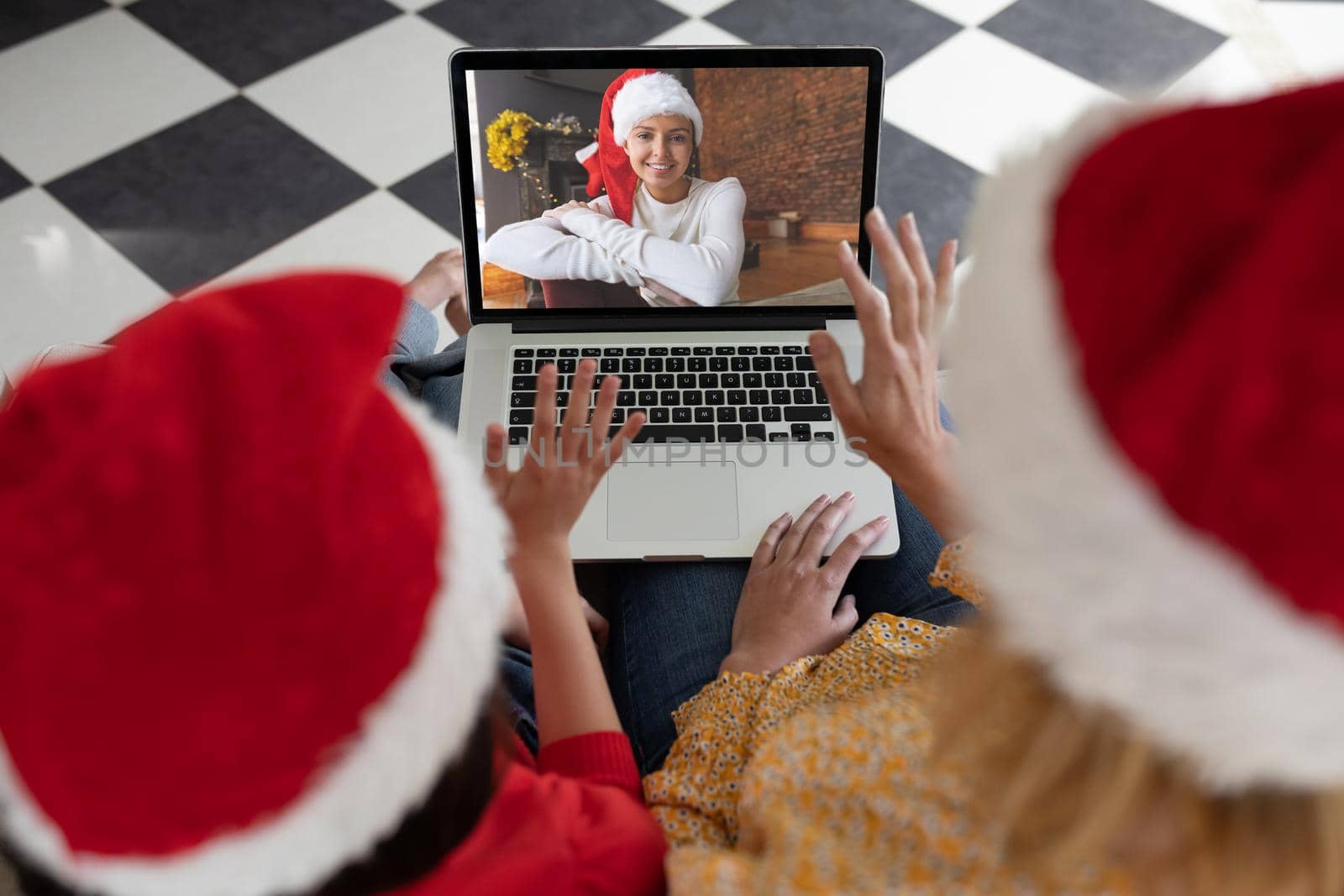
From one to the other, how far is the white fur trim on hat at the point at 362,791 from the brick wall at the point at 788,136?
547 millimetres

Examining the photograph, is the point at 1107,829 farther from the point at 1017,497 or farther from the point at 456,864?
the point at 456,864

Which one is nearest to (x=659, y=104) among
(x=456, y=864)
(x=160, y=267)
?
(x=456, y=864)

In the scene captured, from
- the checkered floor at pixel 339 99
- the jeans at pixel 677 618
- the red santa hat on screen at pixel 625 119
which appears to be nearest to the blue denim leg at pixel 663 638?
the jeans at pixel 677 618

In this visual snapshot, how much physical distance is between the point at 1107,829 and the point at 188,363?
1.32 feet

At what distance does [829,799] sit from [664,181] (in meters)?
0.61

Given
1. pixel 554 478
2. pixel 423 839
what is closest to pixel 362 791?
pixel 423 839

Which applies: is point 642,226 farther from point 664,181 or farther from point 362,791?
point 362,791

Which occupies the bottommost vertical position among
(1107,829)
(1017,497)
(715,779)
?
(715,779)

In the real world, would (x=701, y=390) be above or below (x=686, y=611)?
above

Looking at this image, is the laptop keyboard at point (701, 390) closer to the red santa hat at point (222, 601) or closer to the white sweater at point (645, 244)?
the white sweater at point (645, 244)

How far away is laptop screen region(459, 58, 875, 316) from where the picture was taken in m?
0.84

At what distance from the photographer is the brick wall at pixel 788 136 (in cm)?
83

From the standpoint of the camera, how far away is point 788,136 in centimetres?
85

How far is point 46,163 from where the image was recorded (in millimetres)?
1556
